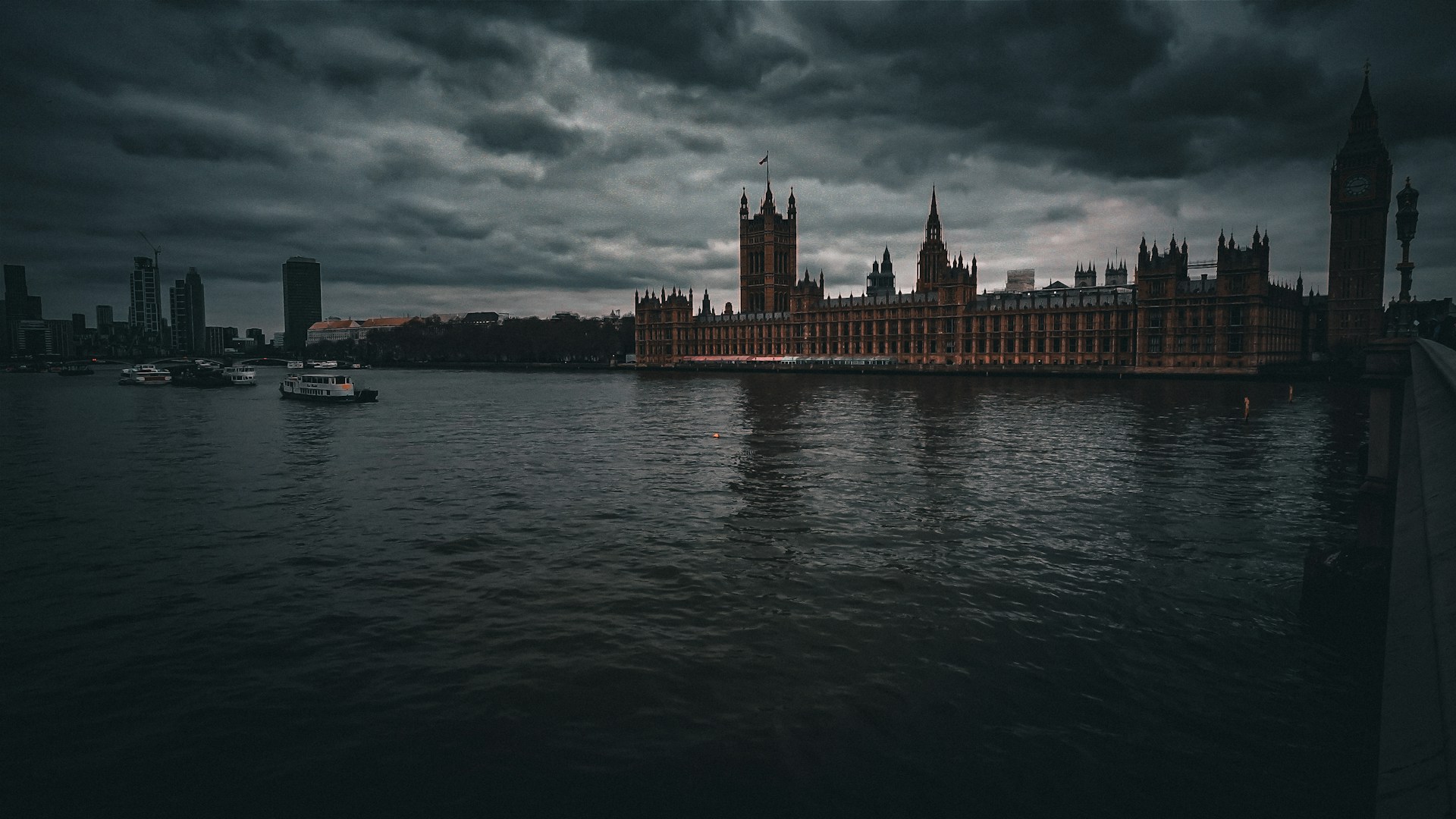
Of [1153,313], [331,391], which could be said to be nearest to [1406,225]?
[331,391]

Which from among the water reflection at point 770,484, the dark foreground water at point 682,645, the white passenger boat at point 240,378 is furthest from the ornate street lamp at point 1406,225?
the white passenger boat at point 240,378

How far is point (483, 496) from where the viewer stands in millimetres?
28375

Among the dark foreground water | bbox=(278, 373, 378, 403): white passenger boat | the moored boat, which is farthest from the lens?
the moored boat

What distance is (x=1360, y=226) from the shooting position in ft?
442

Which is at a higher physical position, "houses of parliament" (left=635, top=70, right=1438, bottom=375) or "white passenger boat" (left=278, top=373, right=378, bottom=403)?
"houses of parliament" (left=635, top=70, right=1438, bottom=375)

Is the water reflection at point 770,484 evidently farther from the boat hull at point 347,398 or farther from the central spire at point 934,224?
the central spire at point 934,224

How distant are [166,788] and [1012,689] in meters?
12.4

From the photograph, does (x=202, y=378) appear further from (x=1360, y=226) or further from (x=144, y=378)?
(x=1360, y=226)

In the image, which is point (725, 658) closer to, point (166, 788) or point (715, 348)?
point (166, 788)

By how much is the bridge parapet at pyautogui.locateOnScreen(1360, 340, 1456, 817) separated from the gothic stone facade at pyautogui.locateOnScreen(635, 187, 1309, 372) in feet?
439

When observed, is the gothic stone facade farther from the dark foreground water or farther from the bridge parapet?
the bridge parapet

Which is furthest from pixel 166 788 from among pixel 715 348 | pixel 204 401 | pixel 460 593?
pixel 715 348

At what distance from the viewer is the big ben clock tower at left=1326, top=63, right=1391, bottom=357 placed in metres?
132

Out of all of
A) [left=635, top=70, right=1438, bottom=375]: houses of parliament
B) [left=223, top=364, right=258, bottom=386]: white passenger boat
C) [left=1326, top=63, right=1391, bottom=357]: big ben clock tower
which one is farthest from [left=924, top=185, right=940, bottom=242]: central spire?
[left=223, top=364, right=258, bottom=386]: white passenger boat
